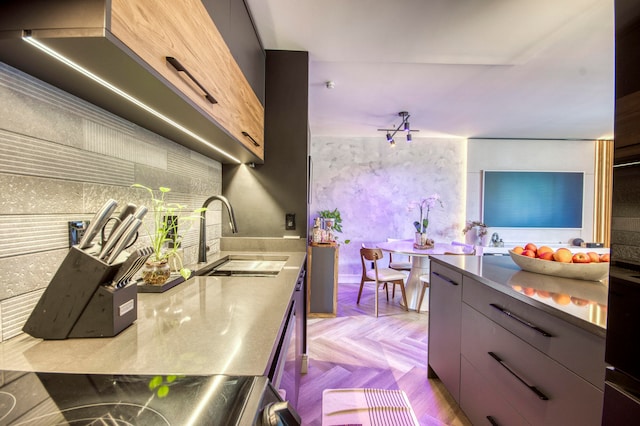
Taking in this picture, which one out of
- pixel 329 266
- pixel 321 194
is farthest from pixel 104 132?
pixel 321 194

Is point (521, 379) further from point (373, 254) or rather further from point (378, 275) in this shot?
point (378, 275)

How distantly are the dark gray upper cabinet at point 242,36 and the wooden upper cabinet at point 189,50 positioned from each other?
3.0 inches

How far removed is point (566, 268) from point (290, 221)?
1.71 meters

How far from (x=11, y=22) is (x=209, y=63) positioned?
0.55 metres

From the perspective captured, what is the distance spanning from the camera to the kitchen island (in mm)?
872

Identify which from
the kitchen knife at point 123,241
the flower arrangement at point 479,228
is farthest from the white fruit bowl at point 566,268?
the flower arrangement at point 479,228

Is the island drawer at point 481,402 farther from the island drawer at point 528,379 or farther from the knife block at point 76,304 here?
the knife block at point 76,304

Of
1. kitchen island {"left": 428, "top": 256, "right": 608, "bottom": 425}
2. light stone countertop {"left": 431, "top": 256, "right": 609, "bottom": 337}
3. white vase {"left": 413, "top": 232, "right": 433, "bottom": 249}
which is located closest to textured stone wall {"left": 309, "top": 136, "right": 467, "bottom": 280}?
white vase {"left": 413, "top": 232, "right": 433, "bottom": 249}

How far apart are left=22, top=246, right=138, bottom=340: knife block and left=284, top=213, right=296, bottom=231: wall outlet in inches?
60.6

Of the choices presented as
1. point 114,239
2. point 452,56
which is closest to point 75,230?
point 114,239

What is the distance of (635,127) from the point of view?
2.09 feet

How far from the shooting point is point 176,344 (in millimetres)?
→ 619

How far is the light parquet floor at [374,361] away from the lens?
5.58ft

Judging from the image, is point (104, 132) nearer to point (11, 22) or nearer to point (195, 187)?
point (11, 22)
